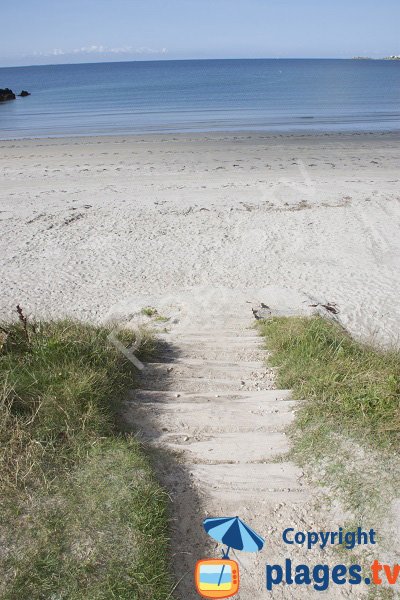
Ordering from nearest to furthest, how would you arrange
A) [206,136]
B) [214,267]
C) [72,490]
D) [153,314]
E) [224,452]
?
[72,490] < [224,452] < [153,314] < [214,267] < [206,136]

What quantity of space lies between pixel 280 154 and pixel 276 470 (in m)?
14.1

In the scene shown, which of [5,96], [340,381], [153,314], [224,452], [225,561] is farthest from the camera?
[5,96]

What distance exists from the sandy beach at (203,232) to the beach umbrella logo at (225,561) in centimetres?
333

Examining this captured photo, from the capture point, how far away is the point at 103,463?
134 inches

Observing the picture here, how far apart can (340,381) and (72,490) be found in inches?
80.5

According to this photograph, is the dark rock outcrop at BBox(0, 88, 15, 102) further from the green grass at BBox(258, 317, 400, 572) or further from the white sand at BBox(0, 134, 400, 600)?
the green grass at BBox(258, 317, 400, 572)

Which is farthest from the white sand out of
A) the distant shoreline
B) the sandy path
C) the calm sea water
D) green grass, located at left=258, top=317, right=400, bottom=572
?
the calm sea water

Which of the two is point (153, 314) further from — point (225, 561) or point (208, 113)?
point (208, 113)

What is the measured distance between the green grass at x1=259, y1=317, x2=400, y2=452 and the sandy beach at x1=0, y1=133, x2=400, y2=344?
3.99 ft

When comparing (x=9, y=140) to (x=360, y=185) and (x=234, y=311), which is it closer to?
(x=360, y=185)

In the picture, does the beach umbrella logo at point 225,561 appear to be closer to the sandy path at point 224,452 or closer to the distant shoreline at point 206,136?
the sandy path at point 224,452

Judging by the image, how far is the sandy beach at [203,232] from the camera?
752 centimetres

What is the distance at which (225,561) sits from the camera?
2.94 m

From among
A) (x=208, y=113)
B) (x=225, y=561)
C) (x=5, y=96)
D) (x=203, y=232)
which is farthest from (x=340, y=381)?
(x=5, y=96)
